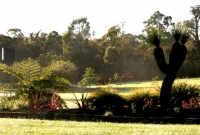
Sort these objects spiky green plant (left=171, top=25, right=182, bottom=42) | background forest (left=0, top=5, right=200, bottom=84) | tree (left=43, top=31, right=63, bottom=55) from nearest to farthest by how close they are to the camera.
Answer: spiky green plant (left=171, top=25, right=182, bottom=42) < background forest (left=0, top=5, right=200, bottom=84) < tree (left=43, top=31, right=63, bottom=55)

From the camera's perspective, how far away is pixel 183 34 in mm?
11086

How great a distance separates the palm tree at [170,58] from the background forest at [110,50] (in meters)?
34.5

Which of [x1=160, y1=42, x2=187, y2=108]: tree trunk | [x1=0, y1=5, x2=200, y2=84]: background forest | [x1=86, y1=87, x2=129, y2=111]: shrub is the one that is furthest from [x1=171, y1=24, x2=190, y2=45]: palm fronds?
[x1=0, y1=5, x2=200, y2=84]: background forest

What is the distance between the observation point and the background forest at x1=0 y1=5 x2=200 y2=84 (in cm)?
4759

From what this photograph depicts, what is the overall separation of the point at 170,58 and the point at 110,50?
3832cm

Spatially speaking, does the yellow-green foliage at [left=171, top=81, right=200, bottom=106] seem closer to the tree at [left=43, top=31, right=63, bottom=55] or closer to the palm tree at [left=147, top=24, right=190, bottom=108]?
the palm tree at [left=147, top=24, right=190, bottom=108]

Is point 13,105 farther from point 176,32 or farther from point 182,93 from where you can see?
point 182,93

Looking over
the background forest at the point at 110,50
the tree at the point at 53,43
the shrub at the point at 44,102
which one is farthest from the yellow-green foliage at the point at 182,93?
the tree at the point at 53,43

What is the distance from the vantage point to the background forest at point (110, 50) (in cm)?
4759

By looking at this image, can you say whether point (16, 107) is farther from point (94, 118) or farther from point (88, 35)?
point (88, 35)

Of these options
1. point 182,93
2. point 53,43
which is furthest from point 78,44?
point 182,93

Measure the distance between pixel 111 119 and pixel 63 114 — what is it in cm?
123

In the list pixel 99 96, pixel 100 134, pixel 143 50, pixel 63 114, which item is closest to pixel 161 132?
pixel 100 134

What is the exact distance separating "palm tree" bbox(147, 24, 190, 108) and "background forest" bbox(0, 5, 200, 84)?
3454 centimetres
